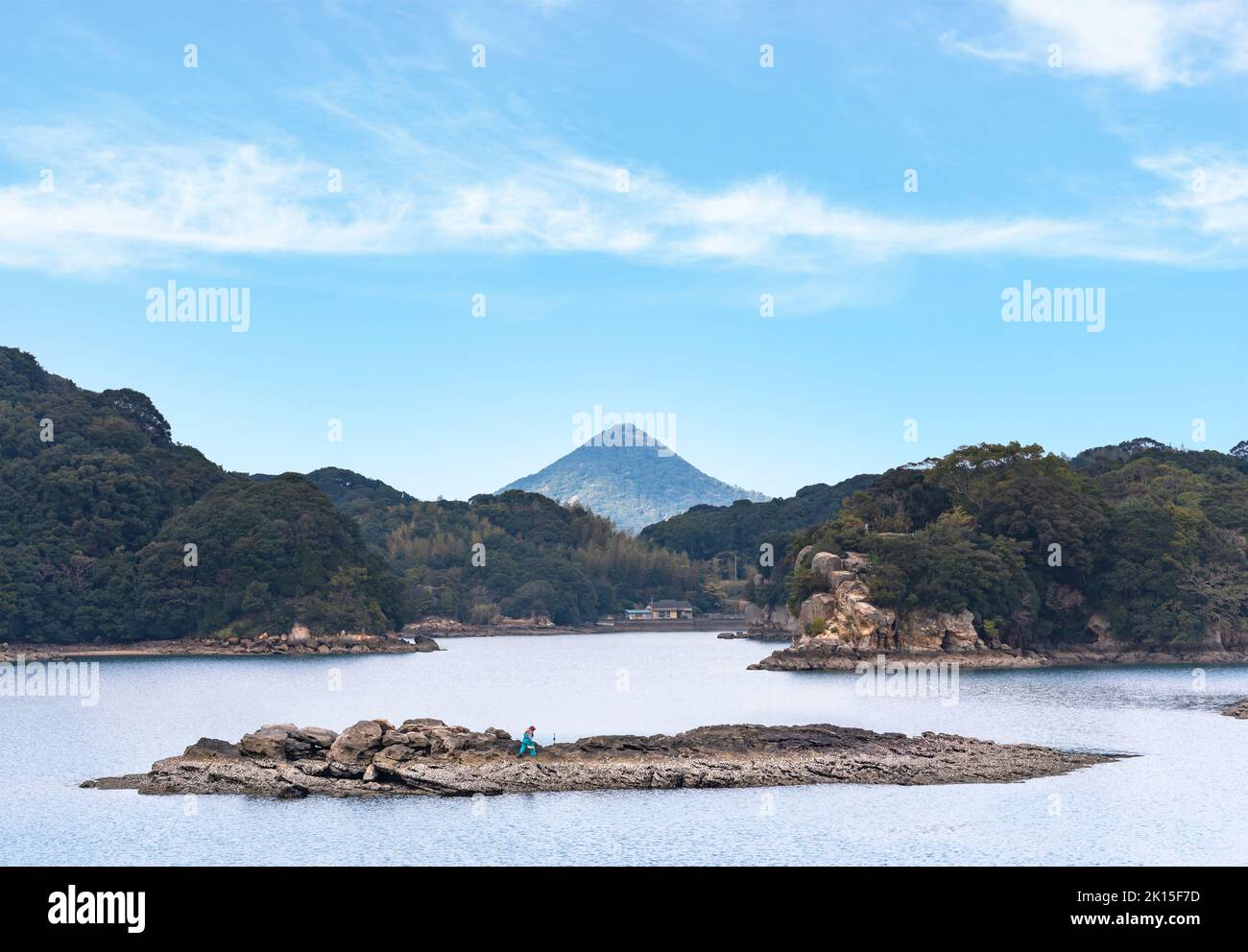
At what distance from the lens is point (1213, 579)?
250ft

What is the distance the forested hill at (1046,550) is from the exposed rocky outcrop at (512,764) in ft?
143

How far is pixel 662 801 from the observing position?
26.7 metres

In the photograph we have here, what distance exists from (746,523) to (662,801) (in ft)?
468

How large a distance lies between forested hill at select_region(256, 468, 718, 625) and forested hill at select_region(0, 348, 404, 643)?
32528 millimetres

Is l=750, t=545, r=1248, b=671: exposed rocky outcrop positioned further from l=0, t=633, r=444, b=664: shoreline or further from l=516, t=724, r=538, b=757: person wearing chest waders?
l=516, t=724, r=538, b=757: person wearing chest waders

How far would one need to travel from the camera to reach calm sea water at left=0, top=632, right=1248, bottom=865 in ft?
72.9

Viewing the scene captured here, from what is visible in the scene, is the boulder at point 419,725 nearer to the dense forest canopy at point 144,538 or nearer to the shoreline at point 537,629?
the dense forest canopy at point 144,538

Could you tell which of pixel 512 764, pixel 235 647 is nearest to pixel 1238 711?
pixel 512 764

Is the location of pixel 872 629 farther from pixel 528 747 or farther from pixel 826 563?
pixel 528 747

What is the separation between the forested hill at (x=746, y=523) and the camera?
6225 inches

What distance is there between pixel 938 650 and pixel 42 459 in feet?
200

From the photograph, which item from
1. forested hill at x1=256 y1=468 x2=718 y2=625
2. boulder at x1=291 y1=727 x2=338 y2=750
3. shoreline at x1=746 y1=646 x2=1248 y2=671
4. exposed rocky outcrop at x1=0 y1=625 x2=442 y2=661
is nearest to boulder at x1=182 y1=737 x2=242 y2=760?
boulder at x1=291 y1=727 x2=338 y2=750

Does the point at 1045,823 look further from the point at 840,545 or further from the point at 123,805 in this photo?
the point at 840,545

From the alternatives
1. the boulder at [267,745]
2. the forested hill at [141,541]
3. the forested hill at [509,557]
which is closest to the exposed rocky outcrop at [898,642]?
the forested hill at [141,541]
